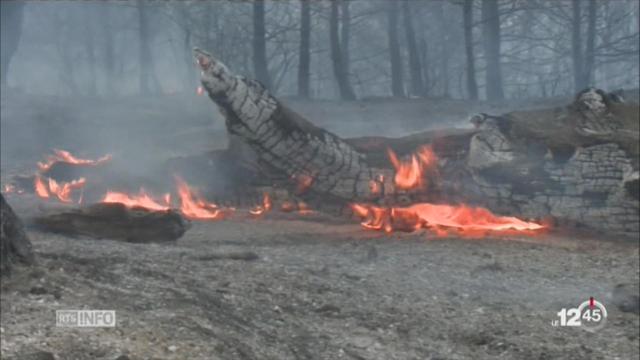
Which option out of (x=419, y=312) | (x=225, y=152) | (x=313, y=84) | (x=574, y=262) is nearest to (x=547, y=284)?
(x=574, y=262)

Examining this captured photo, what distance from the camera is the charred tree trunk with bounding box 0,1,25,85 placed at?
90.3ft

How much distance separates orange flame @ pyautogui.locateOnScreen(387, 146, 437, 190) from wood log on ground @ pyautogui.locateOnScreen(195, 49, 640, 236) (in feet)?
0.36

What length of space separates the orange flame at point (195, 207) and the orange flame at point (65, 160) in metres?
3.16

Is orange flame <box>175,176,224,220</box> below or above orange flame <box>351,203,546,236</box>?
above

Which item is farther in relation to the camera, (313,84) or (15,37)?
(313,84)

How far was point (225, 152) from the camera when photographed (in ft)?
45.6

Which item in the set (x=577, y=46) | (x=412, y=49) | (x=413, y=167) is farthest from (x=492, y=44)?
(x=413, y=167)

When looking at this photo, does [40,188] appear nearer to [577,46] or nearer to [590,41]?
[590,41]

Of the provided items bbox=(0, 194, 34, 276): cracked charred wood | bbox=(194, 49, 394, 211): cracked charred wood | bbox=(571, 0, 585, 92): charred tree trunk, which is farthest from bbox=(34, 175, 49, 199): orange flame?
bbox=(571, 0, 585, 92): charred tree trunk

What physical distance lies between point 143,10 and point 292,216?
917 inches

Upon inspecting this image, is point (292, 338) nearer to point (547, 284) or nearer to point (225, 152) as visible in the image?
point (547, 284)

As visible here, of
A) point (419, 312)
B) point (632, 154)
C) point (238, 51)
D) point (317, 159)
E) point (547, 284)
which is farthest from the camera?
point (238, 51)

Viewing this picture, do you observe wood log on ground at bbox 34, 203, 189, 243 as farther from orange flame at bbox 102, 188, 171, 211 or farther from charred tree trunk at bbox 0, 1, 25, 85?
charred tree trunk at bbox 0, 1, 25, 85

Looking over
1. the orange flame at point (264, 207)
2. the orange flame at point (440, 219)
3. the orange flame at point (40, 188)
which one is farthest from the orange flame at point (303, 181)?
the orange flame at point (40, 188)
